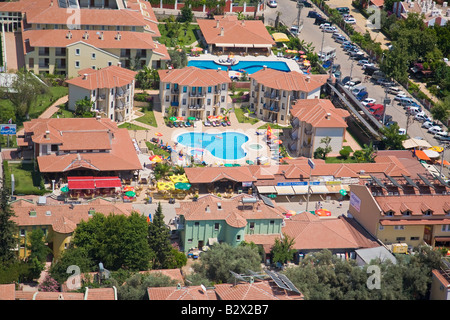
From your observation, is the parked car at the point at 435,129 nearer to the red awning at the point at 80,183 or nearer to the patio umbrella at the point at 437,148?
the patio umbrella at the point at 437,148

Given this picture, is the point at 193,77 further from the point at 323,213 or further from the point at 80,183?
the point at 323,213

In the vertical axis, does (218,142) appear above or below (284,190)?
above

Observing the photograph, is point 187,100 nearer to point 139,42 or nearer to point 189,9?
point 139,42

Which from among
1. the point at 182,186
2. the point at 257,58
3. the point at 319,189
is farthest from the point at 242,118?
the point at 182,186

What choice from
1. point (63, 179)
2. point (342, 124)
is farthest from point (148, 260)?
point (342, 124)

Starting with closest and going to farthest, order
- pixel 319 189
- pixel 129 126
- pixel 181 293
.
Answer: pixel 181 293, pixel 319 189, pixel 129 126

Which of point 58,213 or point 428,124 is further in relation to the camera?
point 428,124
